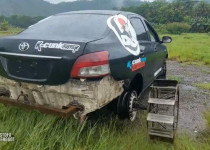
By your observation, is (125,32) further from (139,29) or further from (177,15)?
(177,15)

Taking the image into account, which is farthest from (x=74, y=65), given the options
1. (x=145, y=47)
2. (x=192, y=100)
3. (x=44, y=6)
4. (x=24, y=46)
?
(x=44, y=6)

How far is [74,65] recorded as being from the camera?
9.47ft

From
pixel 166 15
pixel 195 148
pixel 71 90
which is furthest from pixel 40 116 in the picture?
pixel 166 15

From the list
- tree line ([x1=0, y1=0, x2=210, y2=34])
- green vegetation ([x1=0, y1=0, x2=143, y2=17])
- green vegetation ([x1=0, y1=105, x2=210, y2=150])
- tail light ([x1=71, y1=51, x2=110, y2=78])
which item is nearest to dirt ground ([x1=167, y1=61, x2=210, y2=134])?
green vegetation ([x1=0, y1=105, x2=210, y2=150])

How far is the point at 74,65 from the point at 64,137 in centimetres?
85

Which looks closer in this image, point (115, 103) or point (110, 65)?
point (110, 65)

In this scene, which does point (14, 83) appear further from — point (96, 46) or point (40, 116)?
point (96, 46)

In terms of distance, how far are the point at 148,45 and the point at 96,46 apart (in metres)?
1.78

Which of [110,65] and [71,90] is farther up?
[110,65]

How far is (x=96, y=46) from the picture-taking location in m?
3.02

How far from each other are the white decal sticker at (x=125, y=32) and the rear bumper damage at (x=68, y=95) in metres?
0.57

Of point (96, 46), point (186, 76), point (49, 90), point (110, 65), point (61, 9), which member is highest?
point (61, 9)

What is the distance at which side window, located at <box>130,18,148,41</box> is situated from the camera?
14.2 ft

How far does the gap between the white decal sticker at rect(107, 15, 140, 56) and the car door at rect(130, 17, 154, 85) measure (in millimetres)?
222
